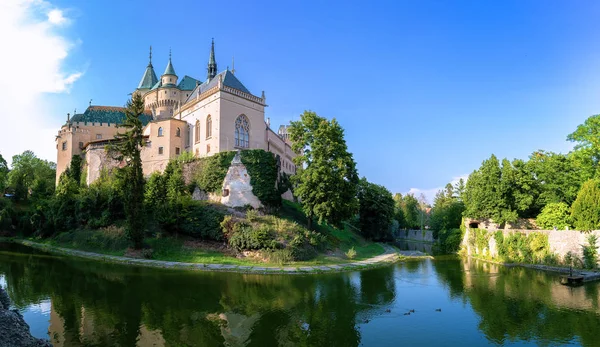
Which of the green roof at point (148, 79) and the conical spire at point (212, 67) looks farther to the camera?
the green roof at point (148, 79)

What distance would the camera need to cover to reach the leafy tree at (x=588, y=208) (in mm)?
27938

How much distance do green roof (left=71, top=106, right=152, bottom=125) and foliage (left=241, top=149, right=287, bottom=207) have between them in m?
22.4

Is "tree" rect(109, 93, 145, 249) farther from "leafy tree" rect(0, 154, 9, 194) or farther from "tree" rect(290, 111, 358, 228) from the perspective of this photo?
"leafy tree" rect(0, 154, 9, 194)

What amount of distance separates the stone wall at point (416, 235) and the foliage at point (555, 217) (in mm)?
33569

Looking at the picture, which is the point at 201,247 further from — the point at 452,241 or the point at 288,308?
the point at 452,241

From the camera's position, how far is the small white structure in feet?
112

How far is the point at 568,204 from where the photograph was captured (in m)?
35.1

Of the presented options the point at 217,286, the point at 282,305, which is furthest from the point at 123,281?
the point at 282,305

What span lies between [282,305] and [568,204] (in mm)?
32125

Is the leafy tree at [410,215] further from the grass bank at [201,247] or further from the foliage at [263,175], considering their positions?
the foliage at [263,175]

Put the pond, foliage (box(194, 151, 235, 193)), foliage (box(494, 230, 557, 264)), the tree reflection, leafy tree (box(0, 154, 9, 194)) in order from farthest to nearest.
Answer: leafy tree (box(0, 154, 9, 194)) < foliage (box(194, 151, 235, 193)) < foliage (box(494, 230, 557, 264)) < the pond < the tree reflection

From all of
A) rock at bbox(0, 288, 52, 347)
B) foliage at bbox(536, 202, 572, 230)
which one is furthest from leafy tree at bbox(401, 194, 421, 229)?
rock at bbox(0, 288, 52, 347)

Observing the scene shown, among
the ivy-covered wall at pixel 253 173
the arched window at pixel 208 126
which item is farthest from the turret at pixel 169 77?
the ivy-covered wall at pixel 253 173

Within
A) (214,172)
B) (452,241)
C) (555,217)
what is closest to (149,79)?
(214,172)
